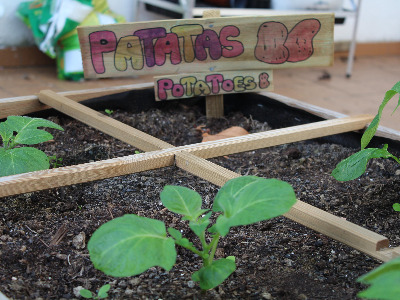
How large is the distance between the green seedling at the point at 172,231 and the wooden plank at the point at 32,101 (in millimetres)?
1253

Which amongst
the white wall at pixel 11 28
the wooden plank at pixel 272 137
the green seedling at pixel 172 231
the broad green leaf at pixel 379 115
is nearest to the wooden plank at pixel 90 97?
the wooden plank at pixel 272 137

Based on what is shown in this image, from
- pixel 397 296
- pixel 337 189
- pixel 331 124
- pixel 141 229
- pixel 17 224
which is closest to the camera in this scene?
pixel 397 296

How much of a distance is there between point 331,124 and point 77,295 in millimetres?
1159

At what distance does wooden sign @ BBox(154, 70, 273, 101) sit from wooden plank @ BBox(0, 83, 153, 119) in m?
0.21

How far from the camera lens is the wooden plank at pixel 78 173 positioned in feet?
4.19

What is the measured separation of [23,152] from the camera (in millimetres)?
1434

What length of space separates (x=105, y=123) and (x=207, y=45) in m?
0.56

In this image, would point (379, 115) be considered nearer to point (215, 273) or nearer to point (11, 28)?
point (215, 273)

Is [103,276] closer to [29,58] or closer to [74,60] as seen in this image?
[74,60]

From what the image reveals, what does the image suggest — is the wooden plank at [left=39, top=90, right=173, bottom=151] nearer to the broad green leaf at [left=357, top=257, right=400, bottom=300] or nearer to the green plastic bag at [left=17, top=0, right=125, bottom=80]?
the broad green leaf at [left=357, top=257, right=400, bottom=300]

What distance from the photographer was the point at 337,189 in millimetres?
1681

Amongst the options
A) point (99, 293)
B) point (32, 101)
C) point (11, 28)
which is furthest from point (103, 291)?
point (11, 28)

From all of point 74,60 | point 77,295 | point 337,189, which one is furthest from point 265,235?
point 74,60

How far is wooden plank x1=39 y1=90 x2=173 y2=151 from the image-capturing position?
5.56 ft
